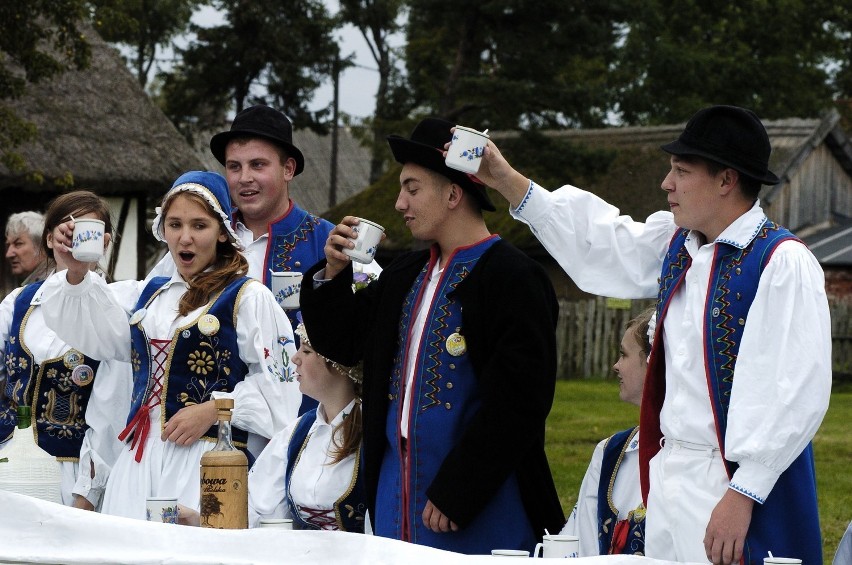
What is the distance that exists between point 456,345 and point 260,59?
A: 89.2ft

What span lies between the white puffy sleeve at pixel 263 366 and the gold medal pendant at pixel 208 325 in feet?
0.26

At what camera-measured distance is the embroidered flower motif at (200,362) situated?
427 centimetres

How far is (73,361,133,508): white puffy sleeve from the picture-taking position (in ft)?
15.1

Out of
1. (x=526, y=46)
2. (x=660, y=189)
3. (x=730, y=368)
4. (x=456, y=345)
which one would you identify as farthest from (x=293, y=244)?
(x=660, y=189)

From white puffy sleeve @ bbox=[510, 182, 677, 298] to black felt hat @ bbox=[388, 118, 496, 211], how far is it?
14.6 inches

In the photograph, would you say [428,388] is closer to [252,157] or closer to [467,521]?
[467,521]

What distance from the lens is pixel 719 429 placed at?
3215 mm

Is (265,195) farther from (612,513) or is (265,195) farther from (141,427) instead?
(612,513)

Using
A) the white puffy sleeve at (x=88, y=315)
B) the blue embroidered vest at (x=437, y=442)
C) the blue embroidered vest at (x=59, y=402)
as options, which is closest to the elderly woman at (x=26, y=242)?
the blue embroidered vest at (x=59, y=402)

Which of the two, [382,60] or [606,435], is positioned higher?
[382,60]

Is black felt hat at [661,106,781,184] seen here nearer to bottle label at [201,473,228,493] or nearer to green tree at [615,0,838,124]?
bottle label at [201,473,228,493]

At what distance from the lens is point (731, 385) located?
3.21 metres

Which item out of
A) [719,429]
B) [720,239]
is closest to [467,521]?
[719,429]

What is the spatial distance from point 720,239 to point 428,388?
99 cm
